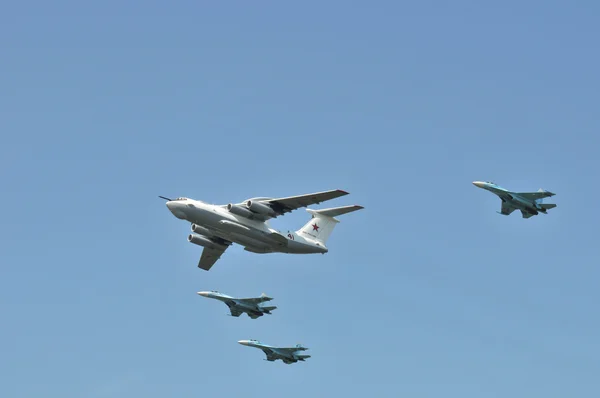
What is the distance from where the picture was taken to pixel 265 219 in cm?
5800

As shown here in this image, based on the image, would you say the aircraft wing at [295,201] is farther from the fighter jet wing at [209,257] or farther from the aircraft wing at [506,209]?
the aircraft wing at [506,209]

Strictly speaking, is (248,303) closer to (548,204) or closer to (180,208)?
(180,208)

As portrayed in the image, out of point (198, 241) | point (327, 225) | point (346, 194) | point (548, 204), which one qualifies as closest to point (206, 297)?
point (198, 241)

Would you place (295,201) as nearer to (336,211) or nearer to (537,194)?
(336,211)

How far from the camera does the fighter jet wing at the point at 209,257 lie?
2546 inches

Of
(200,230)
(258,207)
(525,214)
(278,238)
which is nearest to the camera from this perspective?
(258,207)

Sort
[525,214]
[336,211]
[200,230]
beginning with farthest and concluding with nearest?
1. [525,214]
2. [200,230]
3. [336,211]

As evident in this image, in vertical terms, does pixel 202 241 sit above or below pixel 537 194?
below

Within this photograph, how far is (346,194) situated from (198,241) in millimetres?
13562

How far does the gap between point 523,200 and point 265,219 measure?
17797mm

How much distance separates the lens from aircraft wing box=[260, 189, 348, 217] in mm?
55072

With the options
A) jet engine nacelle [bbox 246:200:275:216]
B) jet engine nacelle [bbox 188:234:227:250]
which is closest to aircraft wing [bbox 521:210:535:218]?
jet engine nacelle [bbox 246:200:275:216]

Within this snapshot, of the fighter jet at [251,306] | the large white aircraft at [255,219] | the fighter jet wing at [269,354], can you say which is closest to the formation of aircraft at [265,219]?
the large white aircraft at [255,219]

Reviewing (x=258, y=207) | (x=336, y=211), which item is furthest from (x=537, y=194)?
(x=258, y=207)
